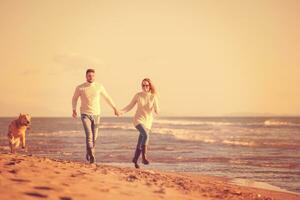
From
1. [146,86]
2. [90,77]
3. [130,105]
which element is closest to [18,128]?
[90,77]

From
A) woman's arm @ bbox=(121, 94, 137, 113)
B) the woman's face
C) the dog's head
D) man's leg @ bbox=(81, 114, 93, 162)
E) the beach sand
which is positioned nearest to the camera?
the beach sand

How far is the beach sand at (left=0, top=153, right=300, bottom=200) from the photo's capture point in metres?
5.02

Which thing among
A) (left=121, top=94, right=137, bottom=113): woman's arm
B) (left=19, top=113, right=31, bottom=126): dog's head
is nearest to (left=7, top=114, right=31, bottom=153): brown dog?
(left=19, top=113, right=31, bottom=126): dog's head

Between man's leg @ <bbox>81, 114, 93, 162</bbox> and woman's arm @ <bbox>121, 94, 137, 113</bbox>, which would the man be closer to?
man's leg @ <bbox>81, 114, 93, 162</bbox>

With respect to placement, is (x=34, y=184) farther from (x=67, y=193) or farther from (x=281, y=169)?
(x=281, y=169)

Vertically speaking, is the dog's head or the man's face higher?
the man's face

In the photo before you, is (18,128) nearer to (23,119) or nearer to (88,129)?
(23,119)

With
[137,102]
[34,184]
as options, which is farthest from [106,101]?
[34,184]

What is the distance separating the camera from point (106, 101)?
866 centimetres

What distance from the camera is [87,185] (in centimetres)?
549

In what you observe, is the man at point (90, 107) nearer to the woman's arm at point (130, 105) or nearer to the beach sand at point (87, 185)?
Answer: the woman's arm at point (130, 105)

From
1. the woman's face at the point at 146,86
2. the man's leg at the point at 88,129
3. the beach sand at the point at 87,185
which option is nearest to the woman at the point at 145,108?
the woman's face at the point at 146,86

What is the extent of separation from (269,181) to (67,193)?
7.42m

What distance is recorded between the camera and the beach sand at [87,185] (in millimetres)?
→ 5020
